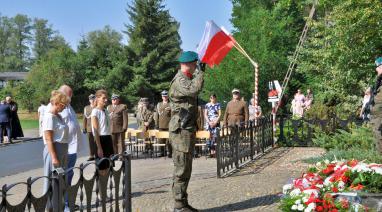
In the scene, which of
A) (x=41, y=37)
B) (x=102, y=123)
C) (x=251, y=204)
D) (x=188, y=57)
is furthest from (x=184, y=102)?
(x=41, y=37)

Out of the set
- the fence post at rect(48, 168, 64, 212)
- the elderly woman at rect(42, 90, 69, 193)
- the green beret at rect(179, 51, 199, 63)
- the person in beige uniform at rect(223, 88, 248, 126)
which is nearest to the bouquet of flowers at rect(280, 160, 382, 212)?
the green beret at rect(179, 51, 199, 63)

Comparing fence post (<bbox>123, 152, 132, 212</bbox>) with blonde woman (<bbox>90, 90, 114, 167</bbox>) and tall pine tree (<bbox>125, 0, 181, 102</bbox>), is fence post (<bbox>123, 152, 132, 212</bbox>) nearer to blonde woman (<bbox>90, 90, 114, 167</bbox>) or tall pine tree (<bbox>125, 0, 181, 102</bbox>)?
blonde woman (<bbox>90, 90, 114, 167</bbox>)

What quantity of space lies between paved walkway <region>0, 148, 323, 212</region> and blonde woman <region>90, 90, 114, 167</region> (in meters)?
0.90

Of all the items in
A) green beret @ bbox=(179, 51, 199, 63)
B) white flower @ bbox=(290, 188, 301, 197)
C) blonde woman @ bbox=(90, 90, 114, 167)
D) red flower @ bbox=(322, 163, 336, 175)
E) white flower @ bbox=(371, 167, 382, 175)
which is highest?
green beret @ bbox=(179, 51, 199, 63)

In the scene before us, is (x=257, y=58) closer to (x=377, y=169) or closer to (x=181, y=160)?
(x=181, y=160)

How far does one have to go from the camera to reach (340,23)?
16.0 m

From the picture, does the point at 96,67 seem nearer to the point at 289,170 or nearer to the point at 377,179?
the point at 289,170

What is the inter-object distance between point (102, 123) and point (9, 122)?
1338cm

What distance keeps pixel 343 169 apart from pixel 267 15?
25012 mm

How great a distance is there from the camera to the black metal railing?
14.2 metres

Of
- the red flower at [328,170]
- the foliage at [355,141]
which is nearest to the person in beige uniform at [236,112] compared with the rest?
the foliage at [355,141]

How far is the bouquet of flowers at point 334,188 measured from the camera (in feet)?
16.7

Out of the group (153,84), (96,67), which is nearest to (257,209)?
(153,84)

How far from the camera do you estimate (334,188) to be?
5434mm
